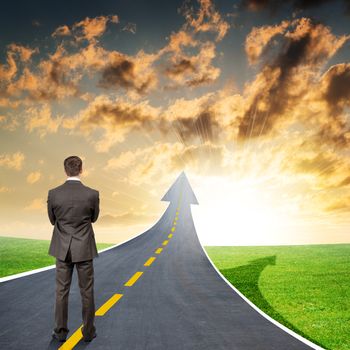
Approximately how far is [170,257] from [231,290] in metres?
6.32

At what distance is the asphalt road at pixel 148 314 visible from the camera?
506 centimetres

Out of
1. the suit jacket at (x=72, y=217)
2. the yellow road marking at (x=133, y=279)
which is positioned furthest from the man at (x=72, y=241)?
the yellow road marking at (x=133, y=279)

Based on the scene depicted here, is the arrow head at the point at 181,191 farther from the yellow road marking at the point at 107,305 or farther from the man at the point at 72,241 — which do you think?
the man at the point at 72,241

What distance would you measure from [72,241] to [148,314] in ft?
7.45

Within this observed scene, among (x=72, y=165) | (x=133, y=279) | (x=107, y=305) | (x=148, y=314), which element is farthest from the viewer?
(x=133, y=279)

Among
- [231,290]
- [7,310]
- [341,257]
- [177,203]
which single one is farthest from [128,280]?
[177,203]

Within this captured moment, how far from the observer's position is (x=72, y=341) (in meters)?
5.00

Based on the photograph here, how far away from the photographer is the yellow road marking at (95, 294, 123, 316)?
655 cm

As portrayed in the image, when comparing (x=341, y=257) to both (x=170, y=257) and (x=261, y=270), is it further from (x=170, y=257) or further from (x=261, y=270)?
(x=170, y=257)

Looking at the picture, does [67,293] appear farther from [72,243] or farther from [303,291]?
[303,291]

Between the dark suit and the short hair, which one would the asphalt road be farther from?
the short hair

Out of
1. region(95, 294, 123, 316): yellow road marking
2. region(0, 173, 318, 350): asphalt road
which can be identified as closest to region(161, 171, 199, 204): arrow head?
region(0, 173, 318, 350): asphalt road

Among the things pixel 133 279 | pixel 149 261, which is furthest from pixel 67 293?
pixel 149 261

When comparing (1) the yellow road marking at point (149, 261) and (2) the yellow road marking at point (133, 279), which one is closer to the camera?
(2) the yellow road marking at point (133, 279)
